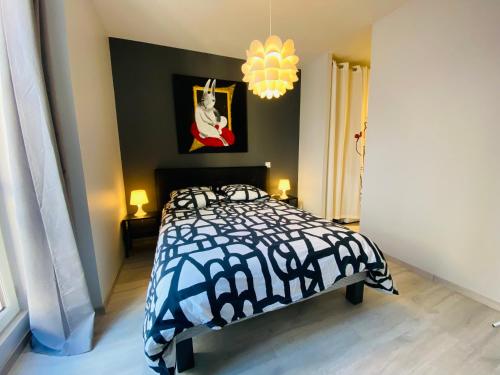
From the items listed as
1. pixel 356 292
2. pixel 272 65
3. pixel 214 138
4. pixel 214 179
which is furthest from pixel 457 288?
pixel 214 138

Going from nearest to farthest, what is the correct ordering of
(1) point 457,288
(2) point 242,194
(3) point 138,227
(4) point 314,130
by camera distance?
1. (1) point 457,288
2. (2) point 242,194
3. (3) point 138,227
4. (4) point 314,130

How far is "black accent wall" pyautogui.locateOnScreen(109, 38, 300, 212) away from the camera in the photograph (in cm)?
274

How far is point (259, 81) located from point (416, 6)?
1.78 meters

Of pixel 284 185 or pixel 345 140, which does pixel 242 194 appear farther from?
pixel 345 140

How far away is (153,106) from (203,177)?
1.13 meters

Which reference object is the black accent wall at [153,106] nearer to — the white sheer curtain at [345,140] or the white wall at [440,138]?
the white sheer curtain at [345,140]

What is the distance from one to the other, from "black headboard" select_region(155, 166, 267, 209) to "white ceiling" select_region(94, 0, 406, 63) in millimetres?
1605

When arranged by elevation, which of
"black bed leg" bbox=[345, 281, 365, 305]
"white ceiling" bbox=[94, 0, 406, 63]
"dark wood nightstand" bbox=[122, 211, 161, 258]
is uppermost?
"white ceiling" bbox=[94, 0, 406, 63]

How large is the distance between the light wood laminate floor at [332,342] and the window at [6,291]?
28 cm

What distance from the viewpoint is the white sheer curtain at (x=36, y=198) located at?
1211 mm

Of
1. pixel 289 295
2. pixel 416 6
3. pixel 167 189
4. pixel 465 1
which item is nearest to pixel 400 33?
pixel 416 6

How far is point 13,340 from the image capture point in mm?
1359

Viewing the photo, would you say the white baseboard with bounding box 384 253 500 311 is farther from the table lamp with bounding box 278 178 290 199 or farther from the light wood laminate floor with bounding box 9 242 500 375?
the table lamp with bounding box 278 178 290 199

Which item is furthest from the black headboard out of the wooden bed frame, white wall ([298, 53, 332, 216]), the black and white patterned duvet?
the black and white patterned duvet
